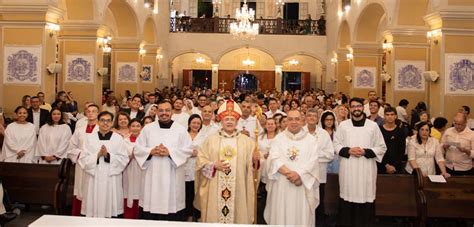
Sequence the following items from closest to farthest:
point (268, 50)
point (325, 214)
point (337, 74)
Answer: point (325, 214), point (337, 74), point (268, 50)

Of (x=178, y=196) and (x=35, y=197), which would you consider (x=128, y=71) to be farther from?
(x=178, y=196)

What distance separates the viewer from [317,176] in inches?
273

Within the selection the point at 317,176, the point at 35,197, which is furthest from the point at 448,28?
the point at 35,197

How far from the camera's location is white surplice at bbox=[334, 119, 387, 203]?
25.3 feet

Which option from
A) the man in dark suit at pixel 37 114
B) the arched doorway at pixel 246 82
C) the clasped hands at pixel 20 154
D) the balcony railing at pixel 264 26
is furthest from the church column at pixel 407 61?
the arched doorway at pixel 246 82

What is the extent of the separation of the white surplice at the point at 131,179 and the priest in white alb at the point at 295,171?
1.96 meters

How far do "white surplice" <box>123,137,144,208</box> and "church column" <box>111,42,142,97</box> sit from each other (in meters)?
15.1

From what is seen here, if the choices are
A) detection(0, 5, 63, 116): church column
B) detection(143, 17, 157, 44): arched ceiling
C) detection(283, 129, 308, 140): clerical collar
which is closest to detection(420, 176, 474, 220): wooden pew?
detection(283, 129, 308, 140): clerical collar

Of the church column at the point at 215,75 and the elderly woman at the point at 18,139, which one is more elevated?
the church column at the point at 215,75

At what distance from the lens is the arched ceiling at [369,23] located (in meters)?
20.5

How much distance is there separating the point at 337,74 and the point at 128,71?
9.78m

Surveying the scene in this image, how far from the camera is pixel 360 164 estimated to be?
304 inches

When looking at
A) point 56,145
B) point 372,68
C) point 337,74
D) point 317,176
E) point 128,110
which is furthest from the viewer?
point 337,74

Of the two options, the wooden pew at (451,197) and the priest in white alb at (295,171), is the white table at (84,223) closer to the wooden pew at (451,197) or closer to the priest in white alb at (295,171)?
the priest in white alb at (295,171)
